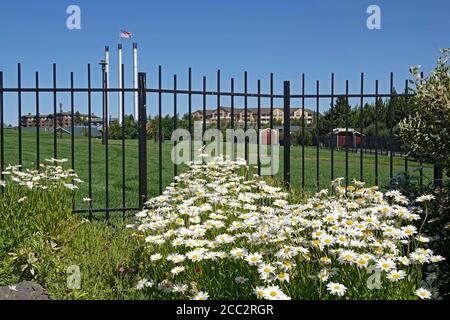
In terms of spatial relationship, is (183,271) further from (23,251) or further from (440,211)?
(440,211)

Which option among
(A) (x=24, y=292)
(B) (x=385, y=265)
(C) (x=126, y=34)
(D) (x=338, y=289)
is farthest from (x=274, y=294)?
(C) (x=126, y=34)

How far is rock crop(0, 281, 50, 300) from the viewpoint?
4.16 m

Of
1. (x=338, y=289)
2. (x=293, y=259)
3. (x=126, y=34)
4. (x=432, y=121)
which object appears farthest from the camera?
(x=126, y=34)

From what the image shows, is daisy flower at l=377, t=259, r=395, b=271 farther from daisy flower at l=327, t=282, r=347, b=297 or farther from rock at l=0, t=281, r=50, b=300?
rock at l=0, t=281, r=50, b=300

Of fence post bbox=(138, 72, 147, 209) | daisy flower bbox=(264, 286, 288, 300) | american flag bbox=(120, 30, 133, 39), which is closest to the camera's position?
daisy flower bbox=(264, 286, 288, 300)

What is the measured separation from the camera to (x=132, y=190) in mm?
11625

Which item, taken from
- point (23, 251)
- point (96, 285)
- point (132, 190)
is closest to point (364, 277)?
point (96, 285)

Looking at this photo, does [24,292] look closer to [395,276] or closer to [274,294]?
[274,294]

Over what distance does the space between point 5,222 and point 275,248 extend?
3119 mm

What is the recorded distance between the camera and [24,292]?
13.8ft

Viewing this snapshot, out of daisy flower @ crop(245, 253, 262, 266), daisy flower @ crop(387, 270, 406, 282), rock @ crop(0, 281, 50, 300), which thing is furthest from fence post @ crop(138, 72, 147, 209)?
daisy flower @ crop(387, 270, 406, 282)

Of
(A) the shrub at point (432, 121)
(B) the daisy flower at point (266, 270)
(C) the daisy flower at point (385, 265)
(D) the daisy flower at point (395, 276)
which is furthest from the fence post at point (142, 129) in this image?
(D) the daisy flower at point (395, 276)

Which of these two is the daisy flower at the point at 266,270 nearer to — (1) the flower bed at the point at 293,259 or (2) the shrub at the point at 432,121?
(1) the flower bed at the point at 293,259

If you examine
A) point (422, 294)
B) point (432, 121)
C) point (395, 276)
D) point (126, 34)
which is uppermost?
point (126, 34)
